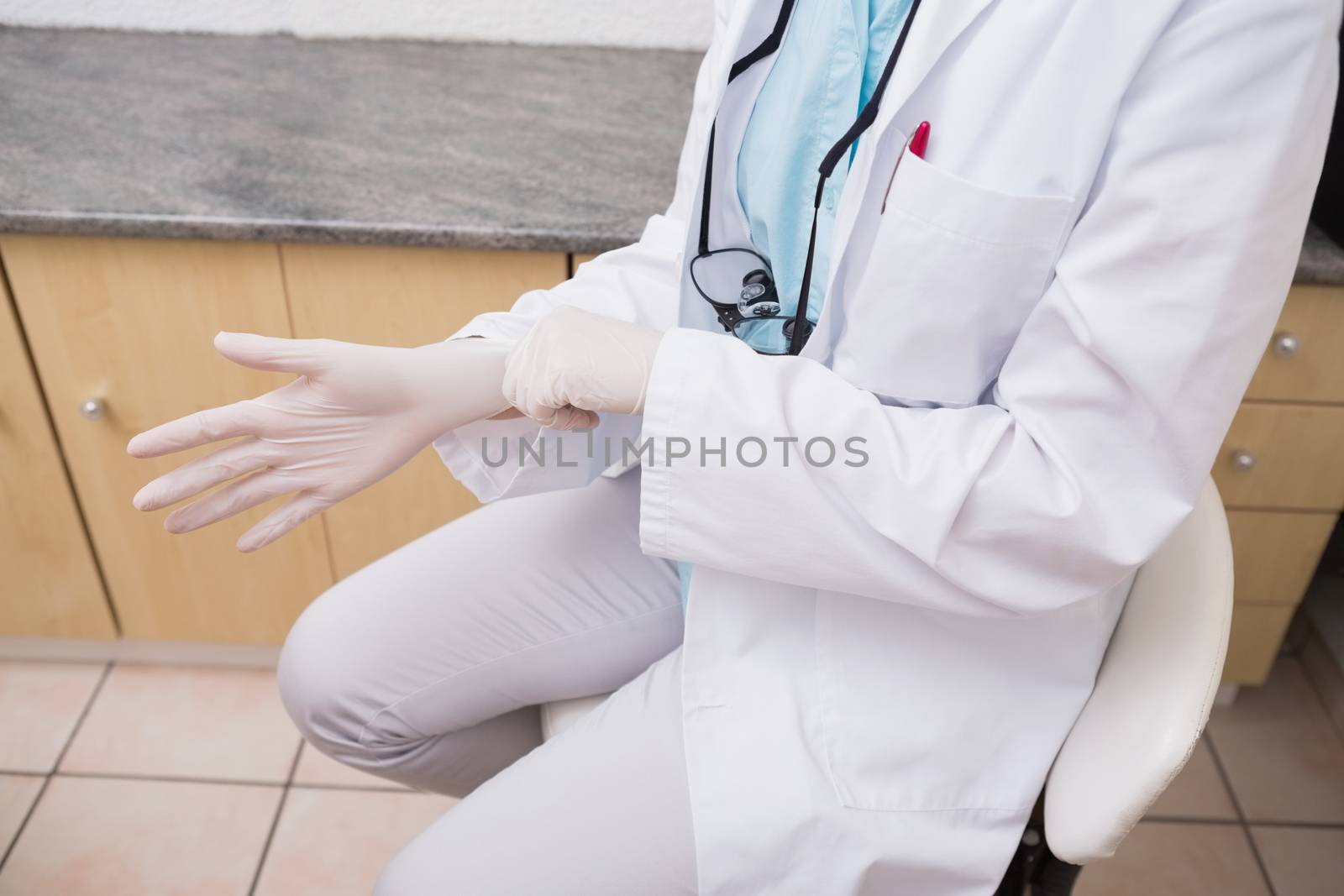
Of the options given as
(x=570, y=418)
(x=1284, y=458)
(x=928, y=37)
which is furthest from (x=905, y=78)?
(x=1284, y=458)

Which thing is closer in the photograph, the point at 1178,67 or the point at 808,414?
the point at 1178,67

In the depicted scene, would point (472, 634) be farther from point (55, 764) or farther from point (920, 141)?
point (55, 764)

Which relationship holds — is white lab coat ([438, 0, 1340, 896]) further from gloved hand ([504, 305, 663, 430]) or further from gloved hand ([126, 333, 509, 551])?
gloved hand ([126, 333, 509, 551])

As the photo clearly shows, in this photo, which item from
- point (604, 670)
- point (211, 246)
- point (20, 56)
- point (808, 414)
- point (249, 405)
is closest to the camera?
point (808, 414)

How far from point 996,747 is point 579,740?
13.7 inches

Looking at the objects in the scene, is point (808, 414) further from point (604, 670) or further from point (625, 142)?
point (625, 142)

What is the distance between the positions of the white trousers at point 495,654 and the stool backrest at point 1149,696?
0.32 meters

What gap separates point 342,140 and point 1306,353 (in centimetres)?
133

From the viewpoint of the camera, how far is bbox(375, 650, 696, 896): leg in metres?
0.82

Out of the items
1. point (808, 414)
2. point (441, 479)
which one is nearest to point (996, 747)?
point (808, 414)

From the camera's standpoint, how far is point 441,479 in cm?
152

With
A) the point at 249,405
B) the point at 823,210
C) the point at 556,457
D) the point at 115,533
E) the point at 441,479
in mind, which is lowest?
the point at 115,533

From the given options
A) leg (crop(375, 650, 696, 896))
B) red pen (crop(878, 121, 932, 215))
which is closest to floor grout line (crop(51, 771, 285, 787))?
leg (crop(375, 650, 696, 896))

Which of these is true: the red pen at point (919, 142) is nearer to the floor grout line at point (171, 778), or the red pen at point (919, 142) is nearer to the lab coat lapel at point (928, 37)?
the lab coat lapel at point (928, 37)
